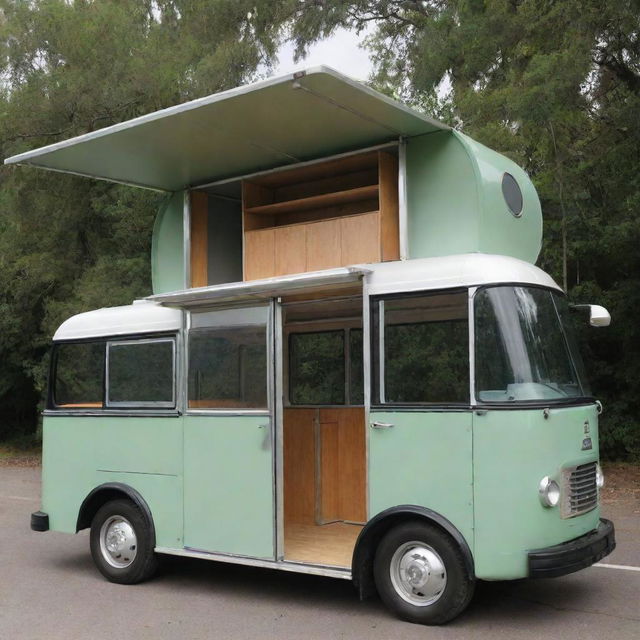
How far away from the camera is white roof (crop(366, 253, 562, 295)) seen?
5.98 metres

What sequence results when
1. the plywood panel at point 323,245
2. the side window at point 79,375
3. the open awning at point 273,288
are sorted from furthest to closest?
the side window at point 79,375
the plywood panel at point 323,245
the open awning at point 273,288

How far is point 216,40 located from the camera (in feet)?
64.4

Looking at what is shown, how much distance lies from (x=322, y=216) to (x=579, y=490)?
357 cm

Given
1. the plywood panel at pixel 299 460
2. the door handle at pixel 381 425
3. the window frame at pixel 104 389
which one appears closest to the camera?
the door handle at pixel 381 425

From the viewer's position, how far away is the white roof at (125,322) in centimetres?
772

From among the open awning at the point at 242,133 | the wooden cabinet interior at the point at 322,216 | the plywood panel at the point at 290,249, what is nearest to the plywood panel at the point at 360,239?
the wooden cabinet interior at the point at 322,216

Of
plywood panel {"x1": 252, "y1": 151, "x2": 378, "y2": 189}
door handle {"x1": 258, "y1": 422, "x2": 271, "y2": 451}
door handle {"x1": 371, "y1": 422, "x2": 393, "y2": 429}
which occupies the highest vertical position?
plywood panel {"x1": 252, "y1": 151, "x2": 378, "y2": 189}

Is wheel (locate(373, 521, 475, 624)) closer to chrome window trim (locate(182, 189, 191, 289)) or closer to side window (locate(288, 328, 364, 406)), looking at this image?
side window (locate(288, 328, 364, 406))

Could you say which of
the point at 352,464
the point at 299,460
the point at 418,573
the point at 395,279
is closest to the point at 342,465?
the point at 352,464

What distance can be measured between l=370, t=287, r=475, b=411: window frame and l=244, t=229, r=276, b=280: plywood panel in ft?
5.55

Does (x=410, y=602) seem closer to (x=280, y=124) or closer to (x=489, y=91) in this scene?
(x=280, y=124)

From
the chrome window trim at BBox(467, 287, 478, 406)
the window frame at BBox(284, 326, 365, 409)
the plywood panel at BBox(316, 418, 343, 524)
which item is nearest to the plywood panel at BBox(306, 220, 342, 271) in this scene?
the window frame at BBox(284, 326, 365, 409)

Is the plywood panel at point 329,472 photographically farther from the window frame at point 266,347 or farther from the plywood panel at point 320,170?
the plywood panel at point 320,170

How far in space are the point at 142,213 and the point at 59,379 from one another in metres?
11.3
